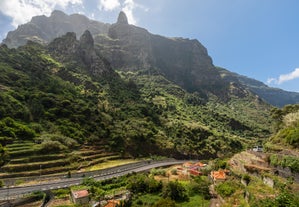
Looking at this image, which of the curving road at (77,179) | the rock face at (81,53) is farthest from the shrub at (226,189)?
the rock face at (81,53)

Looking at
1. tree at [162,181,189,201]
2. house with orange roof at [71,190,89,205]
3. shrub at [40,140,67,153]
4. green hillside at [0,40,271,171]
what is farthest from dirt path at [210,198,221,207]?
green hillside at [0,40,271,171]

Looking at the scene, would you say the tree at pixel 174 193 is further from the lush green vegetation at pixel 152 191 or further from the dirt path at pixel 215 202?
the dirt path at pixel 215 202

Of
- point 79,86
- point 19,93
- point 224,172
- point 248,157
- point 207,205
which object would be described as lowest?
point 207,205

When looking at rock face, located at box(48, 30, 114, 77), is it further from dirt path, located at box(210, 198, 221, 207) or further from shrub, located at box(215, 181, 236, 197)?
dirt path, located at box(210, 198, 221, 207)

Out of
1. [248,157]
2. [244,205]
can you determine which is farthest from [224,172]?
[244,205]

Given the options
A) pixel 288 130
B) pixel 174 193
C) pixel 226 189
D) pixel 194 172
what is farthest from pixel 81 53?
pixel 226 189

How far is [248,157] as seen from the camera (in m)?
51.6

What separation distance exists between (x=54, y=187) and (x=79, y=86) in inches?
2995

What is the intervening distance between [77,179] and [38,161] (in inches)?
396

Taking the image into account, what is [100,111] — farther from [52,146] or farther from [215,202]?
[215,202]

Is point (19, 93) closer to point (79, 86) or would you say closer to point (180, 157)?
point (79, 86)

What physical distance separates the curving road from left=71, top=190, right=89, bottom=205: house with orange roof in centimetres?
595

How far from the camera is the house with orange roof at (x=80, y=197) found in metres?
43.7

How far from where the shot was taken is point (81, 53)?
153m
